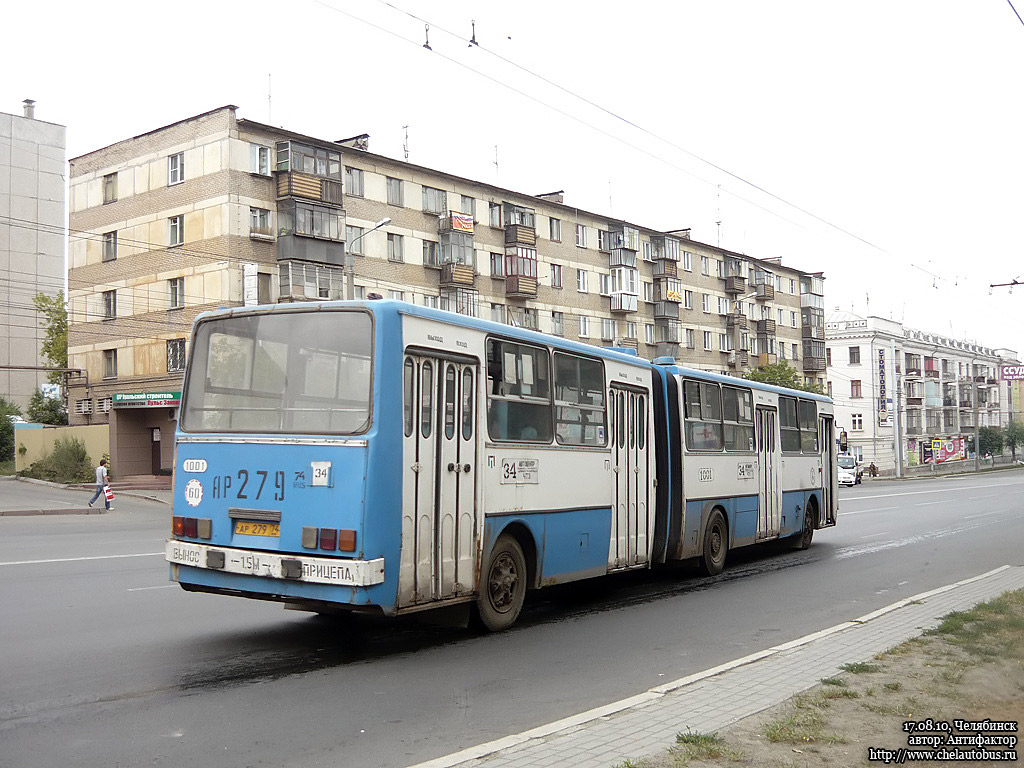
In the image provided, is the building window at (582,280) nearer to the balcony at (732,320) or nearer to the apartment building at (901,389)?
the balcony at (732,320)

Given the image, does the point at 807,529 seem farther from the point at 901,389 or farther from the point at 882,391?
the point at 901,389

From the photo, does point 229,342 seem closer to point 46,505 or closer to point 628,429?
point 628,429

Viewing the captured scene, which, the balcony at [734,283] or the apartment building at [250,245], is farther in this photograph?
the balcony at [734,283]

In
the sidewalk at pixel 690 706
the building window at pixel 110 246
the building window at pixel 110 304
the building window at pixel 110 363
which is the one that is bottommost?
the sidewalk at pixel 690 706

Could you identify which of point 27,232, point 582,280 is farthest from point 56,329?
point 582,280

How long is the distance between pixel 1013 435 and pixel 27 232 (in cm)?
10660

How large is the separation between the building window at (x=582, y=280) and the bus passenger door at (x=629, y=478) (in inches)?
1884

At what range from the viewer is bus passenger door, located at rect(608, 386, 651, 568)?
12219 millimetres

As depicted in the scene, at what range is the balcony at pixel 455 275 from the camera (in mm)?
50312

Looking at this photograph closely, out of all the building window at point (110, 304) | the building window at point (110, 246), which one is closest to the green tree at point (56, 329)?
the building window at point (110, 304)

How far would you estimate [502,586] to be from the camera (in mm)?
9836

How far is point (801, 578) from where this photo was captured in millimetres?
14977

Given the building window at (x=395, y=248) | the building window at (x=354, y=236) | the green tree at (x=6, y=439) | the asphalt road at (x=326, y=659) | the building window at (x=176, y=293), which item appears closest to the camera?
the asphalt road at (x=326, y=659)

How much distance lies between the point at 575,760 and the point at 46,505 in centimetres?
3154
